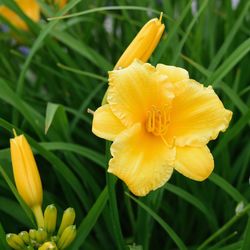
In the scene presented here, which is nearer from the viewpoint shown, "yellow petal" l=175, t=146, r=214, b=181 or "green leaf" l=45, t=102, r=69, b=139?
"yellow petal" l=175, t=146, r=214, b=181

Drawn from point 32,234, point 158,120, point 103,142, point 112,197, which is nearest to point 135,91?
point 158,120

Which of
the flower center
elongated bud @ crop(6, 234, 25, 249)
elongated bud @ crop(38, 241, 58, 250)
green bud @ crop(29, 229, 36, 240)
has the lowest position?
elongated bud @ crop(6, 234, 25, 249)

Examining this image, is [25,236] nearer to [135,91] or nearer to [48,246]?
A: [48,246]

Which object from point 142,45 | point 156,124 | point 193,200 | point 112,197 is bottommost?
point 193,200

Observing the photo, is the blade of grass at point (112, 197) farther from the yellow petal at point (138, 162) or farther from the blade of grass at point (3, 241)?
the blade of grass at point (3, 241)

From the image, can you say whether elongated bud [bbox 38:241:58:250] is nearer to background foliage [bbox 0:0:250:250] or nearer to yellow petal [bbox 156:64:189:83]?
background foliage [bbox 0:0:250:250]

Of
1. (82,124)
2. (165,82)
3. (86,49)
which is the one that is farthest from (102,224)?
(165,82)

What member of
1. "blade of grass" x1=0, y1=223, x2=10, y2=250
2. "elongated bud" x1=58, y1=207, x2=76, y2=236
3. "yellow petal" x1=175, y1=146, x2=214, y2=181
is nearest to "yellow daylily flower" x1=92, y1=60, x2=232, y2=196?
"yellow petal" x1=175, y1=146, x2=214, y2=181
